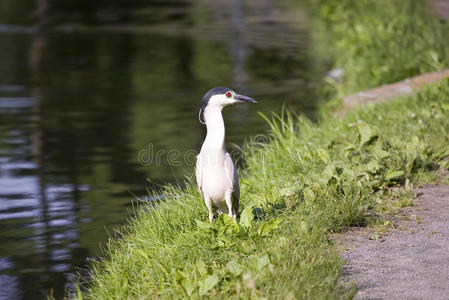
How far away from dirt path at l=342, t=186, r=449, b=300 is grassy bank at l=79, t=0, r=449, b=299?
0.46ft

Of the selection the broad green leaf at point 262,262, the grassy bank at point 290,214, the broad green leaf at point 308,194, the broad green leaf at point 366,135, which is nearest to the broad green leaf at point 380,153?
the grassy bank at point 290,214

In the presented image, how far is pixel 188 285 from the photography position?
13.6 ft

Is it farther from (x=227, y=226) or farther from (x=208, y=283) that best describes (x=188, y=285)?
(x=227, y=226)

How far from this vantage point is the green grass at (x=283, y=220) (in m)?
4.24

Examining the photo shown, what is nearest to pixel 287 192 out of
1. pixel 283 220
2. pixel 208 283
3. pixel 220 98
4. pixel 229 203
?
→ pixel 283 220

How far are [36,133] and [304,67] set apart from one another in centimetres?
546

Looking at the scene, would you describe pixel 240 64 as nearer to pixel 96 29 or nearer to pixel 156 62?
pixel 156 62

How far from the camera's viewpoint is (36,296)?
16.8ft

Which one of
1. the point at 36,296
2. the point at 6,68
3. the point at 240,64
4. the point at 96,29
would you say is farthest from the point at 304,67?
the point at 36,296

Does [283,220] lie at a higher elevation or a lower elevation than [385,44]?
lower

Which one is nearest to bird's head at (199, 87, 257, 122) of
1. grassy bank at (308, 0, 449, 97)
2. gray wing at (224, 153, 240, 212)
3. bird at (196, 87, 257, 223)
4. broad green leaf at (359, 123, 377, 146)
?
bird at (196, 87, 257, 223)

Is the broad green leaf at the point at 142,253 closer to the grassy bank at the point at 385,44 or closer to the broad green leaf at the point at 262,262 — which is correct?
the broad green leaf at the point at 262,262

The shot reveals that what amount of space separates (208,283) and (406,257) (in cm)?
131

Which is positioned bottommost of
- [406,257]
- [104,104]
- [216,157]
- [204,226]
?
[104,104]
